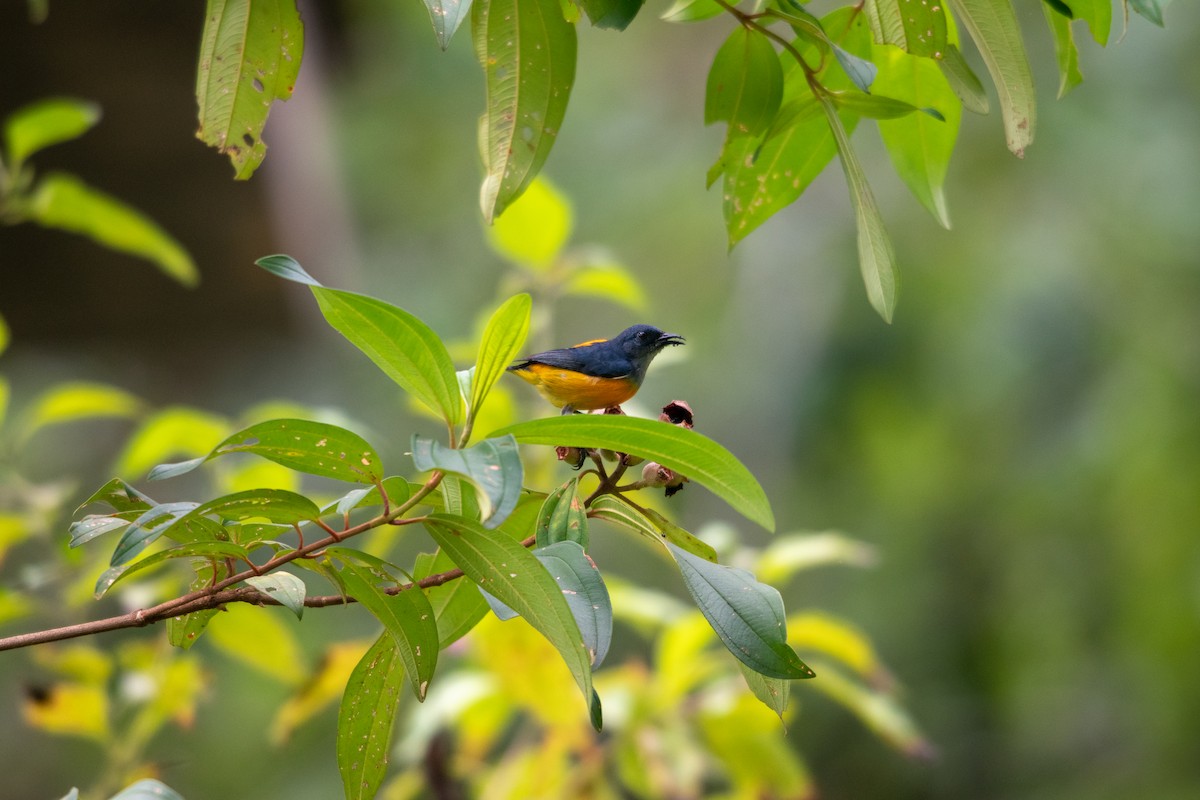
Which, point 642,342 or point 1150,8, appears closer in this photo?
point 1150,8

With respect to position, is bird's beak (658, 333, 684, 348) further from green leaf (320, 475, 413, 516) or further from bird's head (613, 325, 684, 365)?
green leaf (320, 475, 413, 516)

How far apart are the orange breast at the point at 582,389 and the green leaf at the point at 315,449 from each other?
1.69 ft

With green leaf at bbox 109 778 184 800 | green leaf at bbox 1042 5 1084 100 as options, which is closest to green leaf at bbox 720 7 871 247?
green leaf at bbox 1042 5 1084 100

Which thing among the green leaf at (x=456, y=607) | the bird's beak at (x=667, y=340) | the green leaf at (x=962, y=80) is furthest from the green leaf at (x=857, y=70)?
the bird's beak at (x=667, y=340)

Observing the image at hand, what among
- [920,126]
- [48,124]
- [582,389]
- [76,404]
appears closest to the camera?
[920,126]

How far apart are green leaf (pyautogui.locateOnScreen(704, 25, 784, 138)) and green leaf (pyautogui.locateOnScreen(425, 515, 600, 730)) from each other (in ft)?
1.27

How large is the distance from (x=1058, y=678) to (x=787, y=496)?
129 cm

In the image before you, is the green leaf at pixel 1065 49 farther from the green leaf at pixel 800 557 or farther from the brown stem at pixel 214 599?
the green leaf at pixel 800 557

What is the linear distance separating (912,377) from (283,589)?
13.3ft

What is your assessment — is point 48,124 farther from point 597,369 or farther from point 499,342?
point 499,342

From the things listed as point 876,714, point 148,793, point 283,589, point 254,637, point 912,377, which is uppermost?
point 283,589

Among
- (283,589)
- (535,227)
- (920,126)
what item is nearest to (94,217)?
(535,227)

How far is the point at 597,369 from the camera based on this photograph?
1214mm

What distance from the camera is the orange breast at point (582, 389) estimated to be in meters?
1.18
